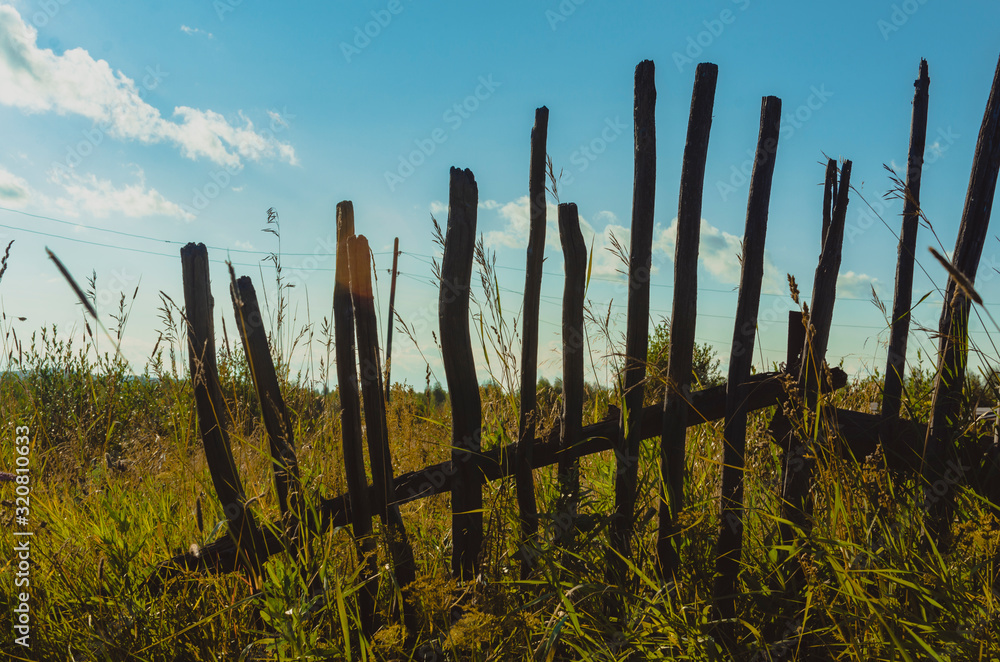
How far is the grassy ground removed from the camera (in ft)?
5.49

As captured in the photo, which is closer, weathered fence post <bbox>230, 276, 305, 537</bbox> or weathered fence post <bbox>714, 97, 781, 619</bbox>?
weathered fence post <bbox>714, 97, 781, 619</bbox>

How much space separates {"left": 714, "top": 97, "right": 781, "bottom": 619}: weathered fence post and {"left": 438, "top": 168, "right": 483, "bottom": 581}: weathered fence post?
3.11 feet

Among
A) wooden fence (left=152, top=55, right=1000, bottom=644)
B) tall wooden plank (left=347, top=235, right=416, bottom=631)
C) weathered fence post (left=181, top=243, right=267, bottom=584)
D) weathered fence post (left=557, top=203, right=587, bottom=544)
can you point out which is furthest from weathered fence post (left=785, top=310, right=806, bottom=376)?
weathered fence post (left=181, top=243, right=267, bottom=584)

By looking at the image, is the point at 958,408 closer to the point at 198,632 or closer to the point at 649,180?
the point at 649,180

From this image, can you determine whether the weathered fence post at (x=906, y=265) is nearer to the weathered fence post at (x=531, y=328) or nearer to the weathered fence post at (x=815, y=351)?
the weathered fence post at (x=815, y=351)

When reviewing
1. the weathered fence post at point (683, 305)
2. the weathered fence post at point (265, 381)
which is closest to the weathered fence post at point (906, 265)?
the weathered fence post at point (683, 305)

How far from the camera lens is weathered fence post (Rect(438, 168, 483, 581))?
2262 millimetres

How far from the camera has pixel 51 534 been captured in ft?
9.56

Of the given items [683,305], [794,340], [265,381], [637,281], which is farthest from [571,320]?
[265,381]

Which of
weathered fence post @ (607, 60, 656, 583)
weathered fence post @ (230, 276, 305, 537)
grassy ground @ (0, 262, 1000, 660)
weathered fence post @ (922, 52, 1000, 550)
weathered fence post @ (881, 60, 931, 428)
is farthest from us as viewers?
weathered fence post @ (230, 276, 305, 537)

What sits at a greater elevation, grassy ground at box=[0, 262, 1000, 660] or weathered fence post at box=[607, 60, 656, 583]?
weathered fence post at box=[607, 60, 656, 583]

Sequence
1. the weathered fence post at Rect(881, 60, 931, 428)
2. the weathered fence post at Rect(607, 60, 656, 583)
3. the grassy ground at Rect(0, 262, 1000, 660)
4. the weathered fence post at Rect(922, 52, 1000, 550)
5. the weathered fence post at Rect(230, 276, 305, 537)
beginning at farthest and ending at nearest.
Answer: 1. the weathered fence post at Rect(230, 276, 305, 537)
2. the weathered fence post at Rect(881, 60, 931, 428)
3. the weathered fence post at Rect(607, 60, 656, 583)
4. the weathered fence post at Rect(922, 52, 1000, 550)
5. the grassy ground at Rect(0, 262, 1000, 660)

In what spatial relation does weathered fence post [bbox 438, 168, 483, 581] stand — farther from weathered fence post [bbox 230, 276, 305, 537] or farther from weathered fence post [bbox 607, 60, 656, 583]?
weathered fence post [bbox 230, 276, 305, 537]

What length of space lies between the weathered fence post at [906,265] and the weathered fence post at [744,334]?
0.62 meters
